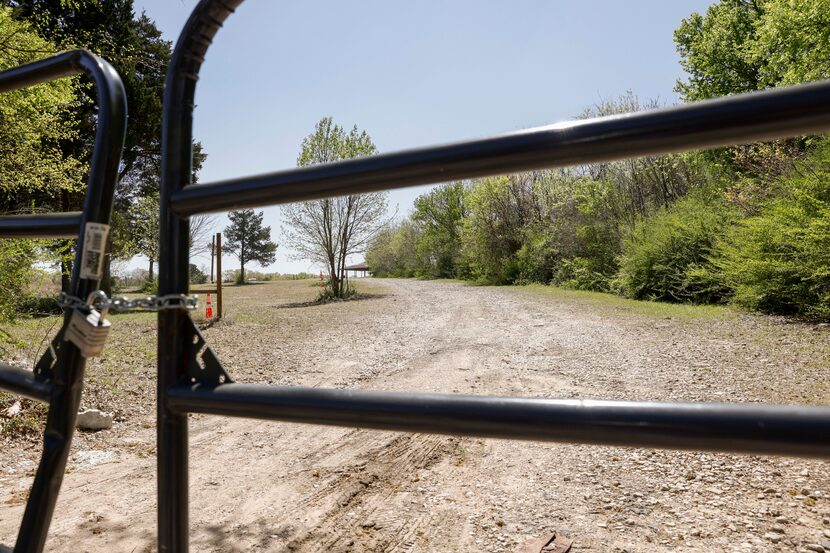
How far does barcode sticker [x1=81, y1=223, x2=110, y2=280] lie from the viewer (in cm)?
95

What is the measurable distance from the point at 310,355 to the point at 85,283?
7.43 meters

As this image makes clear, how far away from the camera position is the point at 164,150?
96 cm

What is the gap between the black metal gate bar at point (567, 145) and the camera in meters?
0.54

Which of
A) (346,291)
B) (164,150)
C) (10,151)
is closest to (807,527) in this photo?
(164,150)

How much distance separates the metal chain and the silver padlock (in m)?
0.02

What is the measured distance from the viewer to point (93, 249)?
0.95m

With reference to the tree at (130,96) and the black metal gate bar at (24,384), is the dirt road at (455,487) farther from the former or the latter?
the tree at (130,96)

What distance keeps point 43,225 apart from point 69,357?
327mm

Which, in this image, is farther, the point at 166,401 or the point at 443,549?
the point at 443,549

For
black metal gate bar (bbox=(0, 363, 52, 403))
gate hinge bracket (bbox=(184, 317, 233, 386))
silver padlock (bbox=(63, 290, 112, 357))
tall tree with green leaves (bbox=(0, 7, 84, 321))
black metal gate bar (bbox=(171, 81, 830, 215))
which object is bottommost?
black metal gate bar (bbox=(0, 363, 52, 403))

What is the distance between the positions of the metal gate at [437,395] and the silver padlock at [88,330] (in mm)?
103

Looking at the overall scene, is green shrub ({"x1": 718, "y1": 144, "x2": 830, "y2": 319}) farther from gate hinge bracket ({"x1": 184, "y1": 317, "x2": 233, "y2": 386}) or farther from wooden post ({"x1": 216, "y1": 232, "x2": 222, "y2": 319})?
wooden post ({"x1": 216, "y1": 232, "x2": 222, "y2": 319})

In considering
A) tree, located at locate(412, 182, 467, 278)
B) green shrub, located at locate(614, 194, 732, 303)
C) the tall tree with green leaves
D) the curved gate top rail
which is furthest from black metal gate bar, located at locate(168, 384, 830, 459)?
tree, located at locate(412, 182, 467, 278)

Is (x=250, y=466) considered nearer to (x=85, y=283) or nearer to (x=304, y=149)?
(x=85, y=283)
